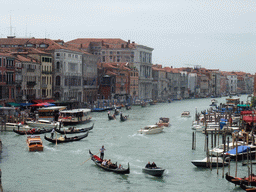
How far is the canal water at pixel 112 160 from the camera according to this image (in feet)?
67.7

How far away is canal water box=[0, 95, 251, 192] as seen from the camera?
20.6 metres

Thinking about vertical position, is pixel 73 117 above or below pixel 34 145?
above

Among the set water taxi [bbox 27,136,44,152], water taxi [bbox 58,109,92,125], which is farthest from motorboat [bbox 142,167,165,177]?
water taxi [bbox 58,109,92,125]

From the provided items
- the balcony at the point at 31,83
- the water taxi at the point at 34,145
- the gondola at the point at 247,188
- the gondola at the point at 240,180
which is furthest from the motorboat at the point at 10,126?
the gondola at the point at 247,188

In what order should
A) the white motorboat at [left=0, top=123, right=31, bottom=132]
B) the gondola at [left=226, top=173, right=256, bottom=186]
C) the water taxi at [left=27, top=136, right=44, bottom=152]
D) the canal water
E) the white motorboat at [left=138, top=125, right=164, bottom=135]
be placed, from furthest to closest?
the white motorboat at [left=138, top=125, right=164, bottom=135]
the white motorboat at [left=0, top=123, right=31, bottom=132]
the water taxi at [left=27, top=136, right=44, bottom=152]
the canal water
the gondola at [left=226, top=173, right=256, bottom=186]

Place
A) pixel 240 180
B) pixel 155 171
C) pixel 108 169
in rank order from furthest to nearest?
1. pixel 108 169
2. pixel 155 171
3. pixel 240 180

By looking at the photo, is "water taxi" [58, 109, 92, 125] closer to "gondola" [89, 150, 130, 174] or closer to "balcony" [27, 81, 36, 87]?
"balcony" [27, 81, 36, 87]

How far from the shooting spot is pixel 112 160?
84.1 ft

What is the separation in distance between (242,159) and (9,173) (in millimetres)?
11060

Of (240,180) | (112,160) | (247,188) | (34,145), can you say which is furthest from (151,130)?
(247,188)

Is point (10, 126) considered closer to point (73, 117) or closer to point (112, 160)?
point (73, 117)

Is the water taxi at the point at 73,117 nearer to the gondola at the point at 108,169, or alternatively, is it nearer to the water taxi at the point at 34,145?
the water taxi at the point at 34,145

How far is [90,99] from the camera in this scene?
68.1m

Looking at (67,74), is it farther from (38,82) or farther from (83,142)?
(83,142)
